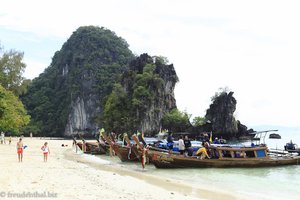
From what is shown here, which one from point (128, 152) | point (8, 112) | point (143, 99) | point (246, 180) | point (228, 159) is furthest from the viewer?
point (143, 99)

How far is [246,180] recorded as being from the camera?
17.3 metres

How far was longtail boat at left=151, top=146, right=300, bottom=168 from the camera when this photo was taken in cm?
1923

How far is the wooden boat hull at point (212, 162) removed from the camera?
19172mm

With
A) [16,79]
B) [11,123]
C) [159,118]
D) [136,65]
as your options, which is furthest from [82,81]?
[11,123]

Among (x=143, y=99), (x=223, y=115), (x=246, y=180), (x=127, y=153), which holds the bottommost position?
(x=246, y=180)

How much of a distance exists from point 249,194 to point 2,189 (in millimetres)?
9235

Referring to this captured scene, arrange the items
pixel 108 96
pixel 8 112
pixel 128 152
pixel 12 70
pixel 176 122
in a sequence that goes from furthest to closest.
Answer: pixel 108 96 → pixel 176 122 → pixel 12 70 → pixel 8 112 → pixel 128 152

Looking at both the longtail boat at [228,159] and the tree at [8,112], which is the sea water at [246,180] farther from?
the tree at [8,112]

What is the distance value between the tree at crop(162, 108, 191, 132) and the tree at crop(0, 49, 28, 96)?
2894cm

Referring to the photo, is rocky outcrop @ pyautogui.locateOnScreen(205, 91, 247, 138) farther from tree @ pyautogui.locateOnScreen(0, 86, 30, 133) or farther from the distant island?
tree @ pyautogui.locateOnScreen(0, 86, 30, 133)

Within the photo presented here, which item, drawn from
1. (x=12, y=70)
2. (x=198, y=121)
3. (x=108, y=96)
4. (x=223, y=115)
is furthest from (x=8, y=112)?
(x=108, y=96)

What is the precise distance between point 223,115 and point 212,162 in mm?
48517

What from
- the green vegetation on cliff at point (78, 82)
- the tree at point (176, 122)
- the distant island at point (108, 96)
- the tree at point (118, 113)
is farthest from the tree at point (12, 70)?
the green vegetation on cliff at point (78, 82)

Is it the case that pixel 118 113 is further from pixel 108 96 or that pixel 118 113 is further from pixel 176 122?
pixel 108 96
